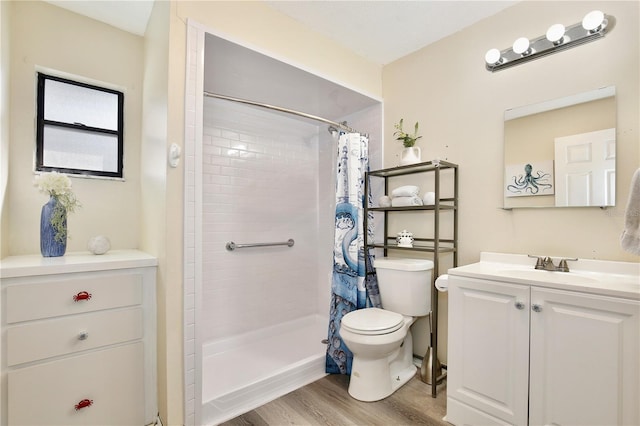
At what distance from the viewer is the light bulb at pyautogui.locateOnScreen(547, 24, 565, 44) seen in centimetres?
166

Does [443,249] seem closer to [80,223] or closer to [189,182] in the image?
[189,182]

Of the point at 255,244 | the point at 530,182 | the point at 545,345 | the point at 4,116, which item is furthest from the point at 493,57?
the point at 4,116

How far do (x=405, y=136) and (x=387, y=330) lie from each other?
1432 mm

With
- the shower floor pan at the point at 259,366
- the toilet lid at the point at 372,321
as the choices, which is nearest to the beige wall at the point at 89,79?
the shower floor pan at the point at 259,366

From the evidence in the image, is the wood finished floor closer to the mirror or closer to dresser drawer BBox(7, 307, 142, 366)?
dresser drawer BBox(7, 307, 142, 366)

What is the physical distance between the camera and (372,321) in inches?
76.1

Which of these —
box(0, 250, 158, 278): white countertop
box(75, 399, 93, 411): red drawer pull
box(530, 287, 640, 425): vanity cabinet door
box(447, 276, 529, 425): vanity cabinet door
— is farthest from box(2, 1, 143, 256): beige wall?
box(530, 287, 640, 425): vanity cabinet door

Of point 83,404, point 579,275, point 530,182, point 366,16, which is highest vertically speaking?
point 366,16

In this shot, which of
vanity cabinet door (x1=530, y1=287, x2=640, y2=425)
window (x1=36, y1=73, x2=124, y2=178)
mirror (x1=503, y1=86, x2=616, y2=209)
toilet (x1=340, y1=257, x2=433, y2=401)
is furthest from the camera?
window (x1=36, y1=73, x2=124, y2=178)

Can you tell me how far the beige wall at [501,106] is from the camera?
1.59 metres

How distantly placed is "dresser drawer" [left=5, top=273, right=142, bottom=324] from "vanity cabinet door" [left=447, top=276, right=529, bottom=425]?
182 cm

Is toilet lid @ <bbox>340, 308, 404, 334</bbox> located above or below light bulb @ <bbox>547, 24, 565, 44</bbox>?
below

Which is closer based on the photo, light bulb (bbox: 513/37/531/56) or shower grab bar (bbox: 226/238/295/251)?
light bulb (bbox: 513/37/531/56)

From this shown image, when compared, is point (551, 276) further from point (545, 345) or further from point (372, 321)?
point (372, 321)
